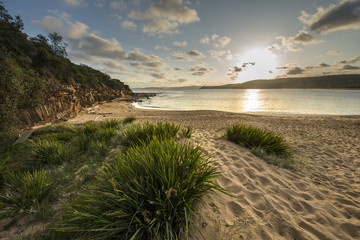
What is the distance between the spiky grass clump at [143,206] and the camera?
5.24 ft

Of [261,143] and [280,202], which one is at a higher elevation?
[261,143]

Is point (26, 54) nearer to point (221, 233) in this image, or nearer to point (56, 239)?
point (56, 239)

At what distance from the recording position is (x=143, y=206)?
6.10 ft

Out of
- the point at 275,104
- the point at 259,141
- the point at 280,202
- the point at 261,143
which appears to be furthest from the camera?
the point at 275,104

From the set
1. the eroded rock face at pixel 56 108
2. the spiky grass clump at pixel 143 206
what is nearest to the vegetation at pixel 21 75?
Answer: the eroded rock face at pixel 56 108

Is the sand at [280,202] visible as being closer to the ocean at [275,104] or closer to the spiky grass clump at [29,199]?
the spiky grass clump at [29,199]

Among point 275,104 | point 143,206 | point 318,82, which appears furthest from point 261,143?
point 318,82

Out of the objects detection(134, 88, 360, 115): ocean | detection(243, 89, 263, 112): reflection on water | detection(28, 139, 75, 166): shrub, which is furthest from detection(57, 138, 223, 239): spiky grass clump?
detection(243, 89, 263, 112): reflection on water

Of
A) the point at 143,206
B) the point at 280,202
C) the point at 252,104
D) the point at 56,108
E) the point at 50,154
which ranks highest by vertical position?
the point at 56,108

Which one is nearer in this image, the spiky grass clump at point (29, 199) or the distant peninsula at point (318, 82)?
the spiky grass clump at point (29, 199)

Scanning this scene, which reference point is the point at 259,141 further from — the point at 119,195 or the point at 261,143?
the point at 119,195

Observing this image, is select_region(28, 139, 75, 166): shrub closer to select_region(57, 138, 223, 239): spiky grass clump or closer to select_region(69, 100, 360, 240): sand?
select_region(57, 138, 223, 239): spiky grass clump

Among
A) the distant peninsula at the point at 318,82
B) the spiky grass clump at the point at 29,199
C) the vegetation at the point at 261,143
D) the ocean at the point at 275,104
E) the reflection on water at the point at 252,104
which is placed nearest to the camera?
the spiky grass clump at the point at 29,199

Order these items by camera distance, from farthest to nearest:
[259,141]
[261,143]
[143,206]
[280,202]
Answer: [259,141] < [261,143] < [280,202] < [143,206]
